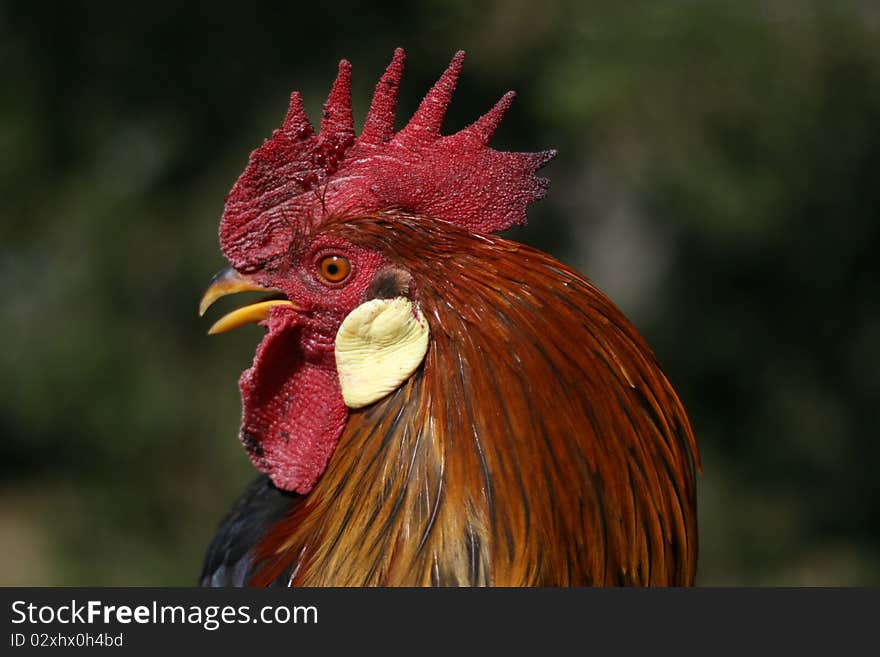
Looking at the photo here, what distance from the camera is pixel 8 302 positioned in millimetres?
6496

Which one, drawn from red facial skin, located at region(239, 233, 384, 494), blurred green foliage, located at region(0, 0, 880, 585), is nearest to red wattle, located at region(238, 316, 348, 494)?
red facial skin, located at region(239, 233, 384, 494)

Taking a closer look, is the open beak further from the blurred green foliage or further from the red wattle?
the blurred green foliage

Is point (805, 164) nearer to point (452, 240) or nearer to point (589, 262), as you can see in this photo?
point (589, 262)

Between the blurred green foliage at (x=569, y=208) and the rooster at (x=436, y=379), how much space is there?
3.36 m

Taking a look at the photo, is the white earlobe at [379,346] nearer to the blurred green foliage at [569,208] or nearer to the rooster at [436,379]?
the rooster at [436,379]

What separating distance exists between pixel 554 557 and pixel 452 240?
0.75 meters

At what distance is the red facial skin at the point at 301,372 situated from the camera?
225 centimetres

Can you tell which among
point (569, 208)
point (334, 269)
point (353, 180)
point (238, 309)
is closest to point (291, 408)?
point (238, 309)

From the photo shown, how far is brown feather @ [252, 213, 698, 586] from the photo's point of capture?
6.89 feet

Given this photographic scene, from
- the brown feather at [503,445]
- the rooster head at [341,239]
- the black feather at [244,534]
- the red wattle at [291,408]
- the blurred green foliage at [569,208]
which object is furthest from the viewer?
the blurred green foliage at [569,208]

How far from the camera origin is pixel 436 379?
2164mm

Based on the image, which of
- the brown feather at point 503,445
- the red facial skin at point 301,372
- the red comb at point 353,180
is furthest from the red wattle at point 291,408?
the red comb at point 353,180

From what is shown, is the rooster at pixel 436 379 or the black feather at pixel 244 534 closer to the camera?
the rooster at pixel 436 379

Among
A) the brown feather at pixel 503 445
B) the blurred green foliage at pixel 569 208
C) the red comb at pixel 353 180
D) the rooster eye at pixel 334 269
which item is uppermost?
the blurred green foliage at pixel 569 208
